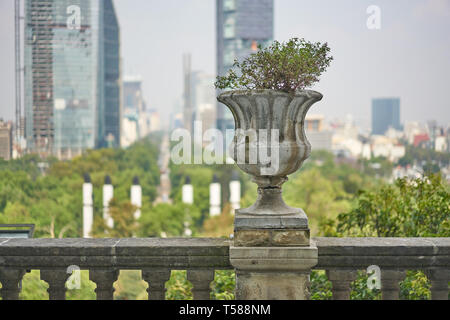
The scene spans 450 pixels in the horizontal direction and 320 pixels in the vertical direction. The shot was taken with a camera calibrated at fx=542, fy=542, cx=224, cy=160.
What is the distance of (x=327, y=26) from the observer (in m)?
82.2

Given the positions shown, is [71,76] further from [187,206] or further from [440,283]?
[440,283]

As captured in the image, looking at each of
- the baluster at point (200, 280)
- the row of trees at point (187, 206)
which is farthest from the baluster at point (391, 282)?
the row of trees at point (187, 206)

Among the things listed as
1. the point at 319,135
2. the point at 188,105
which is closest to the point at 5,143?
the point at 319,135

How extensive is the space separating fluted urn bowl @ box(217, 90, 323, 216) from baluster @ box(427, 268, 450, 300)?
120 centimetres

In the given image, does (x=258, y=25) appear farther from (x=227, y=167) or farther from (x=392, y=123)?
(x=227, y=167)

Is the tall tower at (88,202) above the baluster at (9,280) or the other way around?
the other way around

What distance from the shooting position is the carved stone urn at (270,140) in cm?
402

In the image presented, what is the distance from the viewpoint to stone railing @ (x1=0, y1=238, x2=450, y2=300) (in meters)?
4.18

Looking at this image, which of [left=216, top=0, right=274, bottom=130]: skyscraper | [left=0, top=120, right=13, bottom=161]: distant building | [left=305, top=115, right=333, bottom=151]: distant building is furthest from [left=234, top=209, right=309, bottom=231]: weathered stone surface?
[left=216, top=0, right=274, bottom=130]: skyscraper

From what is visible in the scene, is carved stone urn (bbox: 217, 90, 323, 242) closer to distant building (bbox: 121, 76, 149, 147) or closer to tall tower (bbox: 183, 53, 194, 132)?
distant building (bbox: 121, 76, 149, 147)

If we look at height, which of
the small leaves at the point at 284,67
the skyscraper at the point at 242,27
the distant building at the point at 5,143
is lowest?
the distant building at the point at 5,143

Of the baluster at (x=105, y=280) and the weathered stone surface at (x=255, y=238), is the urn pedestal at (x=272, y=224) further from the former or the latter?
the baluster at (x=105, y=280)

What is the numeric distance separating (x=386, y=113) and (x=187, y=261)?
93244 mm
